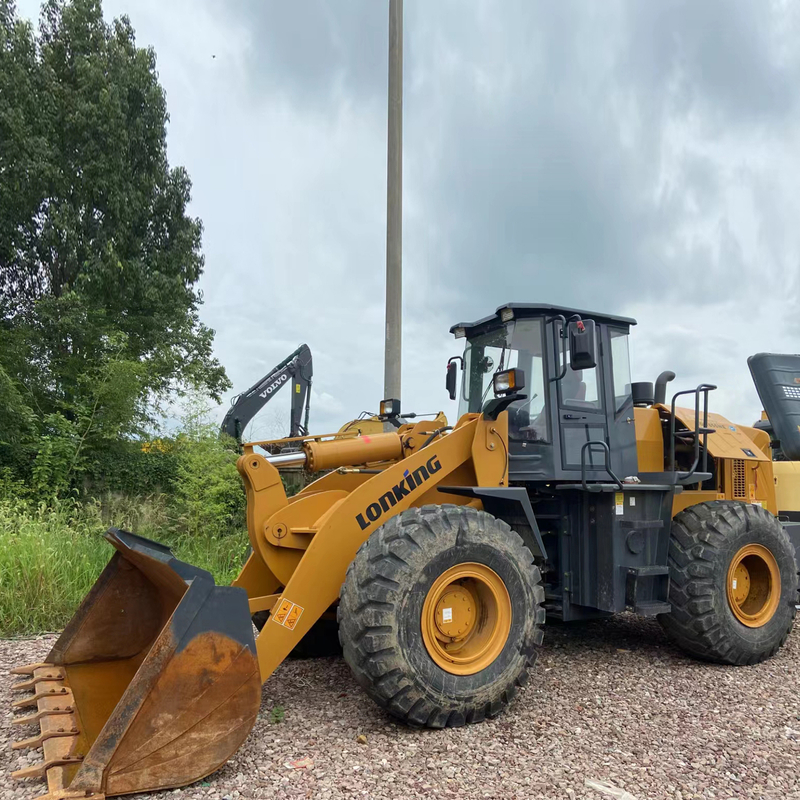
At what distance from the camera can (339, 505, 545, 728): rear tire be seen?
4047 millimetres

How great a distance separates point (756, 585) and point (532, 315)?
9.92ft

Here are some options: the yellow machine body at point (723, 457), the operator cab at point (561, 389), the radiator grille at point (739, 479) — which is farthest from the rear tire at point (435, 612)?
the radiator grille at point (739, 479)

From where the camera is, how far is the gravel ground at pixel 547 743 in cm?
359

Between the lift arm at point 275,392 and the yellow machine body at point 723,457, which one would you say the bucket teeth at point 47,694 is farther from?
the lift arm at point 275,392

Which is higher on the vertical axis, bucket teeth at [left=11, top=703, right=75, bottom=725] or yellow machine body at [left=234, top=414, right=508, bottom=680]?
yellow machine body at [left=234, top=414, right=508, bottom=680]

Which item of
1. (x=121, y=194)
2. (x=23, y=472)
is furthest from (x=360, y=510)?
(x=121, y=194)

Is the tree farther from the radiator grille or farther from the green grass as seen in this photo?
the radiator grille

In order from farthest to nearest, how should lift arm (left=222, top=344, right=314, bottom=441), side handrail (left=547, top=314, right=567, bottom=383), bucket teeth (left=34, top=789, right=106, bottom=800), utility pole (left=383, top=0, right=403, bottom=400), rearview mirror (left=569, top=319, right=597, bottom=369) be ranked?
lift arm (left=222, top=344, right=314, bottom=441) → utility pole (left=383, top=0, right=403, bottom=400) → side handrail (left=547, top=314, right=567, bottom=383) → rearview mirror (left=569, top=319, right=597, bottom=369) → bucket teeth (left=34, top=789, right=106, bottom=800)

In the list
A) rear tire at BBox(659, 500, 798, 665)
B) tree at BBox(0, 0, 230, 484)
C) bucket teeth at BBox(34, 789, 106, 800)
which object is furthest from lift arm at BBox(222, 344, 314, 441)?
bucket teeth at BBox(34, 789, 106, 800)

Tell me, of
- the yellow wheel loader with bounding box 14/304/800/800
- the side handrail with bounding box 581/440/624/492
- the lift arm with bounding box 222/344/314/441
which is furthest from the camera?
the lift arm with bounding box 222/344/314/441

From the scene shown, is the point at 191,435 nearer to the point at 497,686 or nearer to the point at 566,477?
the point at 566,477

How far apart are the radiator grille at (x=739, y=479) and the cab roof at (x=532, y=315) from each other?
1728 mm

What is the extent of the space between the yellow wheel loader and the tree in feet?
43.2

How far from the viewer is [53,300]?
1817 cm
